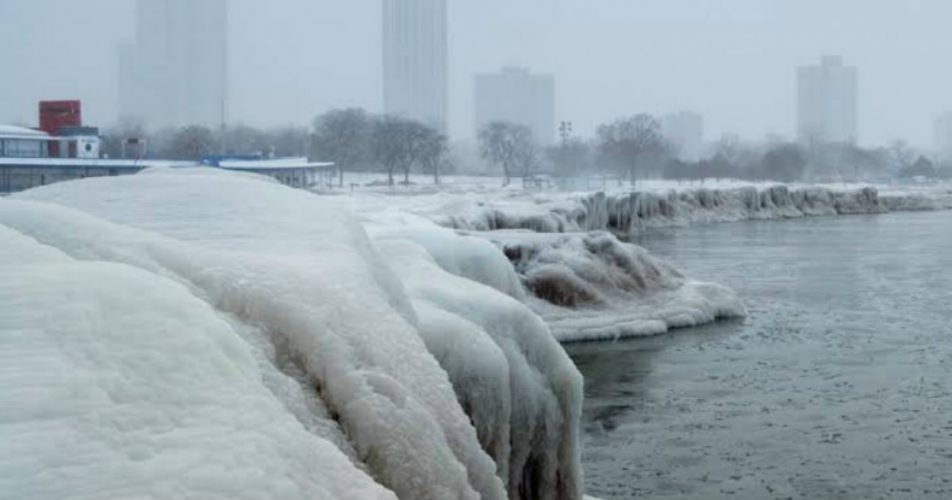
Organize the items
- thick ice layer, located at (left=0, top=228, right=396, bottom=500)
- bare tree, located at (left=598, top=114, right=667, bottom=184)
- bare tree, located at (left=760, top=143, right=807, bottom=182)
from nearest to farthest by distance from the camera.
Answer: thick ice layer, located at (left=0, top=228, right=396, bottom=500) → bare tree, located at (left=598, top=114, right=667, bottom=184) → bare tree, located at (left=760, top=143, right=807, bottom=182)

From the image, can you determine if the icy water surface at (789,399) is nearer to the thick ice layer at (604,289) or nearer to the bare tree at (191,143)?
the thick ice layer at (604,289)

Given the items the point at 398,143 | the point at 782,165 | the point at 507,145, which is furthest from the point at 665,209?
the point at 782,165

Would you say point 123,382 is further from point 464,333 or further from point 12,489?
point 464,333

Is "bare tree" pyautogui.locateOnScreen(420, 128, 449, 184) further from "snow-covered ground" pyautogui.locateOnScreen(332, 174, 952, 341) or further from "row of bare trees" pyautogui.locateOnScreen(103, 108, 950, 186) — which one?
"snow-covered ground" pyautogui.locateOnScreen(332, 174, 952, 341)

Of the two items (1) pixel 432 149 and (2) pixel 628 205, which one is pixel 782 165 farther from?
(2) pixel 628 205

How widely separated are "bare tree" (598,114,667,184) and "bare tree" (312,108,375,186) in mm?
30356

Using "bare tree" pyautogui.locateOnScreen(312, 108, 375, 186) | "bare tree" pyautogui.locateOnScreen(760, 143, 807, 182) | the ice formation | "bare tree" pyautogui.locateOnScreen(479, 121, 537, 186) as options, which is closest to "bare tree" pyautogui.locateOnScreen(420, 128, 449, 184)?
"bare tree" pyautogui.locateOnScreen(312, 108, 375, 186)

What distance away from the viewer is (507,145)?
12119 cm

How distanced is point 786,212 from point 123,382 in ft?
240

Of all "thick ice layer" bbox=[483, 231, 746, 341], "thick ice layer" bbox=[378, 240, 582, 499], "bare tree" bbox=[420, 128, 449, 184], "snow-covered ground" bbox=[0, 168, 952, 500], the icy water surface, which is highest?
"bare tree" bbox=[420, 128, 449, 184]

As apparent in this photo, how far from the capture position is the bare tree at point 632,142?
421 feet

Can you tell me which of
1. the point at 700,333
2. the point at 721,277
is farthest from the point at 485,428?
the point at 721,277

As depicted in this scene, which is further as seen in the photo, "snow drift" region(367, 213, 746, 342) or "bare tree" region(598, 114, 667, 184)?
"bare tree" region(598, 114, 667, 184)

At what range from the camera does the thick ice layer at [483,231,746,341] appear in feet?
79.2
